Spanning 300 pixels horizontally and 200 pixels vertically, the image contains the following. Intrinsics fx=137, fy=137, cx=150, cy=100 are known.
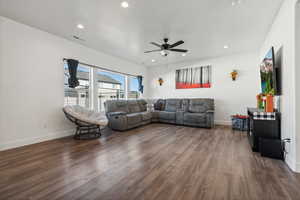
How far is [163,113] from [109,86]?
250 centimetres

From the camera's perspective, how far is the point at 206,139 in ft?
11.9

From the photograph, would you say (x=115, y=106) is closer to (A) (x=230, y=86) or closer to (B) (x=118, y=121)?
(B) (x=118, y=121)

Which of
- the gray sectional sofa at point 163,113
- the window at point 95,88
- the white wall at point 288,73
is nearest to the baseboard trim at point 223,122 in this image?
the gray sectional sofa at point 163,113

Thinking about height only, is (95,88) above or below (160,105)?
above

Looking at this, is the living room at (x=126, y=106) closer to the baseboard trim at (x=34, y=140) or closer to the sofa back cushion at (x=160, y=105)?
the baseboard trim at (x=34, y=140)

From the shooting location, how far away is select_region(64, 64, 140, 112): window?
4.37 m

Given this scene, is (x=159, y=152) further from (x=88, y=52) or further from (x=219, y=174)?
(x=88, y=52)

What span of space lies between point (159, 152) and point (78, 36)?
369cm

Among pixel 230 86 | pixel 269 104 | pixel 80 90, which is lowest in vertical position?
pixel 269 104

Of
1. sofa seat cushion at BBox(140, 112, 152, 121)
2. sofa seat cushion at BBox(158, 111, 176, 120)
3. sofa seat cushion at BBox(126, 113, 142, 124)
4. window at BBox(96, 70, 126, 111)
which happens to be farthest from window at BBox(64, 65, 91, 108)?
sofa seat cushion at BBox(158, 111, 176, 120)

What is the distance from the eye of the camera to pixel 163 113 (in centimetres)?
581

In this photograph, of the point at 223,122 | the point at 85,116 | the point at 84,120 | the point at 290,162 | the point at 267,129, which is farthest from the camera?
the point at 223,122

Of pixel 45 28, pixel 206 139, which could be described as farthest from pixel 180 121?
pixel 45 28

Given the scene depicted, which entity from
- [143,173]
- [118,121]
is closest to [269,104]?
[143,173]
